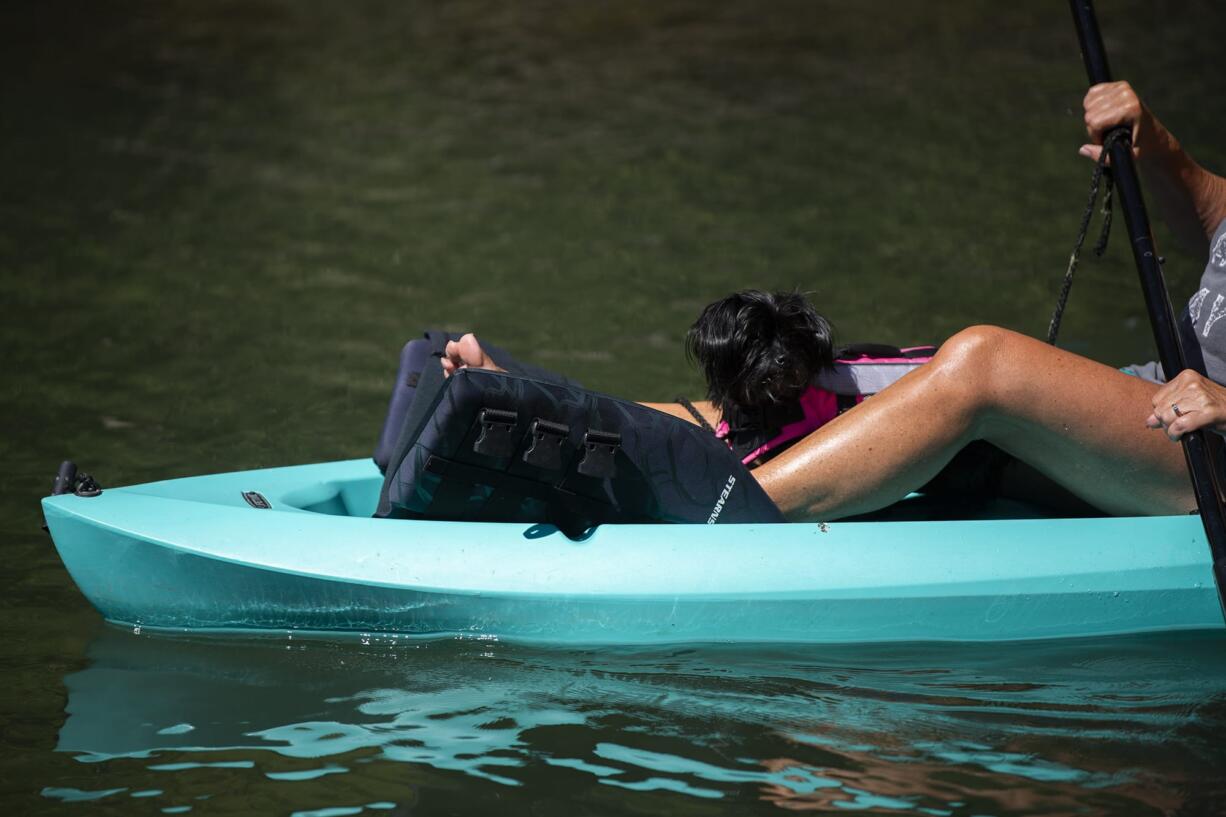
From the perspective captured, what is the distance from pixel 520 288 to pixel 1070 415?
416 cm

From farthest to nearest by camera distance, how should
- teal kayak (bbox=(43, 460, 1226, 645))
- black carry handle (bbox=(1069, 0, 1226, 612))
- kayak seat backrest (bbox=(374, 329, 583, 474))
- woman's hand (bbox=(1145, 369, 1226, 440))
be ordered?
1. kayak seat backrest (bbox=(374, 329, 583, 474))
2. teal kayak (bbox=(43, 460, 1226, 645))
3. black carry handle (bbox=(1069, 0, 1226, 612))
4. woman's hand (bbox=(1145, 369, 1226, 440))

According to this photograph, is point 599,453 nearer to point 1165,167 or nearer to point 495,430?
point 495,430

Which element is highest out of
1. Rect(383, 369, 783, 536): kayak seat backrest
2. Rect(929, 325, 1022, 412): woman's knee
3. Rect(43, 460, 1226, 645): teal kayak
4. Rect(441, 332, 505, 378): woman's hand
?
Rect(441, 332, 505, 378): woman's hand

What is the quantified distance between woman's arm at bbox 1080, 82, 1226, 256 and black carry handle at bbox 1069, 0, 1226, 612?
6 cm

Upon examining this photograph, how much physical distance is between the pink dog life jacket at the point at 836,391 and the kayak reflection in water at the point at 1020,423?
9 centimetres

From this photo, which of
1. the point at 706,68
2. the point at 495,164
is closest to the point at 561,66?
the point at 706,68

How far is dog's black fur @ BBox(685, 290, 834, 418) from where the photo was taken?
2.91 metres

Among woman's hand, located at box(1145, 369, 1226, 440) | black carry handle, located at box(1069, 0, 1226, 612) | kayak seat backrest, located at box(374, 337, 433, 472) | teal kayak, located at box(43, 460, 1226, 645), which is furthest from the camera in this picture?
kayak seat backrest, located at box(374, 337, 433, 472)

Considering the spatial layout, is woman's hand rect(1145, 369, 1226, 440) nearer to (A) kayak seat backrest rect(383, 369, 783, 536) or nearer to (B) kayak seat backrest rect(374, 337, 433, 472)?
(A) kayak seat backrest rect(383, 369, 783, 536)

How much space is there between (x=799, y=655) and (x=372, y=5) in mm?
11172

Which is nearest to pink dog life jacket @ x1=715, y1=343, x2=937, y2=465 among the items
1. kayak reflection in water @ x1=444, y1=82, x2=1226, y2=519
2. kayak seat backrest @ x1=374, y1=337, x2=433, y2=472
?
kayak reflection in water @ x1=444, y1=82, x2=1226, y2=519

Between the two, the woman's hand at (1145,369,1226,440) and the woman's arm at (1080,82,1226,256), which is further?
the woman's arm at (1080,82,1226,256)

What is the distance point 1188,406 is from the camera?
8.80 ft

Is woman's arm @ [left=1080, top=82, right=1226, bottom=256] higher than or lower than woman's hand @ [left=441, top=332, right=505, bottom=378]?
higher
